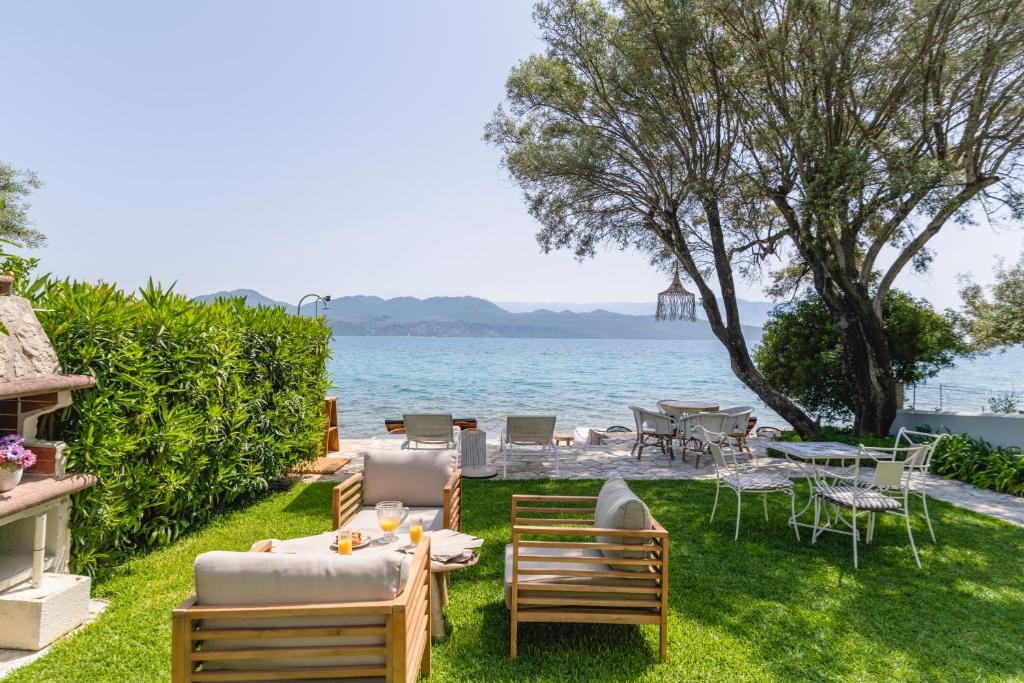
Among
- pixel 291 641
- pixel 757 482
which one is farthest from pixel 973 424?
pixel 291 641

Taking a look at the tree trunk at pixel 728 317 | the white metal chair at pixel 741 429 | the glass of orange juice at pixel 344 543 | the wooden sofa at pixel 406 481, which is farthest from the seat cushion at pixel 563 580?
the tree trunk at pixel 728 317

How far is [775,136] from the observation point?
1060 centimetres

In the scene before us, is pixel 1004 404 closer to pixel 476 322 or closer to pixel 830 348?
pixel 830 348

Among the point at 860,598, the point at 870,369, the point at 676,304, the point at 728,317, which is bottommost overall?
the point at 860,598

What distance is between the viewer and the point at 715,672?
10.9 feet

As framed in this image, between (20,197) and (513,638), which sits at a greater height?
(20,197)

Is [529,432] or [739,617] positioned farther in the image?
[529,432]

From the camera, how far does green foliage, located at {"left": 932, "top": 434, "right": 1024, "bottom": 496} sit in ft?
26.7

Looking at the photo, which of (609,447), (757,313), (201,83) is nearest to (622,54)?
(609,447)

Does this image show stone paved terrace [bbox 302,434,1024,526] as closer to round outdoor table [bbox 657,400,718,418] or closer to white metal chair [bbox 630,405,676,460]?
white metal chair [bbox 630,405,676,460]

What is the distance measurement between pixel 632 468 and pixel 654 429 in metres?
1.38

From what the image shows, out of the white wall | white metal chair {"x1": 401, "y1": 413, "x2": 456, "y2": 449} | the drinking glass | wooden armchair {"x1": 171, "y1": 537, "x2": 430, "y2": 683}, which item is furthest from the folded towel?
the white wall

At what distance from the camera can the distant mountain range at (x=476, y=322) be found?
113938mm

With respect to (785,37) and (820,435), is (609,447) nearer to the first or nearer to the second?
(820,435)
